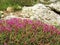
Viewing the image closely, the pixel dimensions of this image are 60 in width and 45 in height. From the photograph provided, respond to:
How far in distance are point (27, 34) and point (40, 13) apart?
444cm

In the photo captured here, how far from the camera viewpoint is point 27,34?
5.27m

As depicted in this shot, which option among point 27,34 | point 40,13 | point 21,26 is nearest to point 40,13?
point 40,13

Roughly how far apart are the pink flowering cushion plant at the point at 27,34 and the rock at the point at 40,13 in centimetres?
339

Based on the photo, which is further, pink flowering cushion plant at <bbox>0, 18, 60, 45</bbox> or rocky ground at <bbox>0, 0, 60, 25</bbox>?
rocky ground at <bbox>0, 0, 60, 25</bbox>

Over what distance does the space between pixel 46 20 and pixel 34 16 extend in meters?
0.46

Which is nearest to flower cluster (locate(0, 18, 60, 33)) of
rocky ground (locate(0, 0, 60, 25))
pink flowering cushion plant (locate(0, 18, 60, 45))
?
pink flowering cushion plant (locate(0, 18, 60, 45))

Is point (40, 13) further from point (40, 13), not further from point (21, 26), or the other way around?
point (21, 26)

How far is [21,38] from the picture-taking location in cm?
515

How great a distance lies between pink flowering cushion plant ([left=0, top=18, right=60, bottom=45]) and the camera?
5.14 m

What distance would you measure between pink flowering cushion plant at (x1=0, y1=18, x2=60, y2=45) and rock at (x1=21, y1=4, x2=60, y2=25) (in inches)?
133

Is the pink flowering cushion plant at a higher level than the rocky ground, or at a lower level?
higher

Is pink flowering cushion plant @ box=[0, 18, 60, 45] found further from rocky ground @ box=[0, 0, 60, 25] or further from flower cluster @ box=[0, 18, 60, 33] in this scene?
rocky ground @ box=[0, 0, 60, 25]

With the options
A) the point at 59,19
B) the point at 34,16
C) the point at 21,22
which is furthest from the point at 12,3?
the point at 21,22

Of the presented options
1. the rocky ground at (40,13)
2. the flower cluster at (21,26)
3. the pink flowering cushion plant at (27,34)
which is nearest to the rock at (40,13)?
the rocky ground at (40,13)
